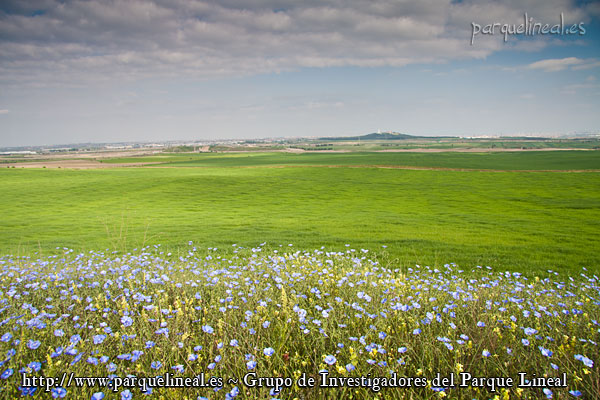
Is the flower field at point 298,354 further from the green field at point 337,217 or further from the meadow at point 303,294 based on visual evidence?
the green field at point 337,217

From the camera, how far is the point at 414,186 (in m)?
42.9

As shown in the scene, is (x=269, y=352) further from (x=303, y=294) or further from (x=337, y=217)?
(x=337, y=217)

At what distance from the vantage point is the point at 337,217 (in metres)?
23.4

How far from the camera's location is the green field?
14281 millimetres

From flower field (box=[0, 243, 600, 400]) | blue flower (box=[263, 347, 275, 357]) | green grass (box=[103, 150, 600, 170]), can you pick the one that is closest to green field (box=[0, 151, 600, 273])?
flower field (box=[0, 243, 600, 400])

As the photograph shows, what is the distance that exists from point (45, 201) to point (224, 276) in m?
38.8

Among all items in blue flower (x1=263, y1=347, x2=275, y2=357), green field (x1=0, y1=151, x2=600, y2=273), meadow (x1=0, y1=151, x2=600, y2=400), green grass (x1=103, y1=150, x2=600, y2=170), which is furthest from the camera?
green grass (x1=103, y1=150, x2=600, y2=170)

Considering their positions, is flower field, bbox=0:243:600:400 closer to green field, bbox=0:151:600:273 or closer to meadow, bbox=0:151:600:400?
meadow, bbox=0:151:600:400

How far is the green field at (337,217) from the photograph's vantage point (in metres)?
14.3

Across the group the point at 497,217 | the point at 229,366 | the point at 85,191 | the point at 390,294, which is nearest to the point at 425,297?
the point at 390,294

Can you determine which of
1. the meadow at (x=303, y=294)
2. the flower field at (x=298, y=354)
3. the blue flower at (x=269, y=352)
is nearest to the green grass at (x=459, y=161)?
the meadow at (x=303, y=294)

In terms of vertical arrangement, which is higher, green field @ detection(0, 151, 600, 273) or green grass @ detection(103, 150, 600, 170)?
green grass @ detection(103, 150, 600, 170)

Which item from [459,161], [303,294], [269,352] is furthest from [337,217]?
[459,161]

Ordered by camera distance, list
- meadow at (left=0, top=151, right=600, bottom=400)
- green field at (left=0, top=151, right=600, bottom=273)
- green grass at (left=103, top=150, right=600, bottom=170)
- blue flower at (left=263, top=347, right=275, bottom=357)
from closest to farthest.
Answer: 1. blue flower at (left=263, top=347, right=275, bottom=357)
2. meadow at (left=0, top=151, right=600, bottom=400)
3. green field at (left=0, top=151, right=600, bottom=273)
4. green grass at (left=103, top=150, right=600, bottom=170)
